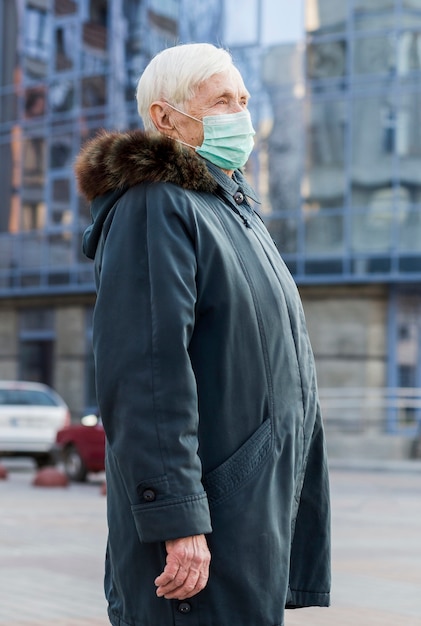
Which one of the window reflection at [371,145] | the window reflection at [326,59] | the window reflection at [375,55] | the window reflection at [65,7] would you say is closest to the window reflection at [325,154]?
the window reflection at [371,145]

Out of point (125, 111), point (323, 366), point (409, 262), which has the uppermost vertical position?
point (125, 111)

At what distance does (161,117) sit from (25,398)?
19042 mm

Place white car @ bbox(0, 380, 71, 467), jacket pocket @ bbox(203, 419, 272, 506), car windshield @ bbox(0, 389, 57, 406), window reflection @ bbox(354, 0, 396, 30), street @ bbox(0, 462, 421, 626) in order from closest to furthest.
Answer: jacket pocket @ bbox(203, 419, 272, 506), street @ bbox(0, 462, 421, 626), white car @ bbox(0, 380, 71, 467), car windshield @ bbox(0, 389, 57, 406), window reflection @ bbox(354, 0, 396, 30)

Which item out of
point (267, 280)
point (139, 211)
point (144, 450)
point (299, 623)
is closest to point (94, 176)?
point (139, 211)

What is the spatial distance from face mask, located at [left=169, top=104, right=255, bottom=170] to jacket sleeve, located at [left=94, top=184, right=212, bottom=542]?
0.89ft

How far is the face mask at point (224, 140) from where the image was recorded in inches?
127

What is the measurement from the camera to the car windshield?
21.8 metres

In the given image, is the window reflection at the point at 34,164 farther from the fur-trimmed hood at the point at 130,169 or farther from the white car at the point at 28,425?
the fur-trimmed hood at the point at 130,169

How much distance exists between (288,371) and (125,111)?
1076 inches

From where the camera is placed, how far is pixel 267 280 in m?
3.08

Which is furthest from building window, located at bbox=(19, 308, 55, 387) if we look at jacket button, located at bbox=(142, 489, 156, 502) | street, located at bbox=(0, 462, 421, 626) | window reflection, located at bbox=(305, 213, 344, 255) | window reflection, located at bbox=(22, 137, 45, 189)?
jacket button, located at bbox=(142, 489, 156, 502)

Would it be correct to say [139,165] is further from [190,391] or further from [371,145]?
[371,145]

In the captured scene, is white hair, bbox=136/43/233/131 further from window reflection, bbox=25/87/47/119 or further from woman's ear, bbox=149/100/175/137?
window reflection, bbox=25/87/47/119

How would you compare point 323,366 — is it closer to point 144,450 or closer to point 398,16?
point 398,16
